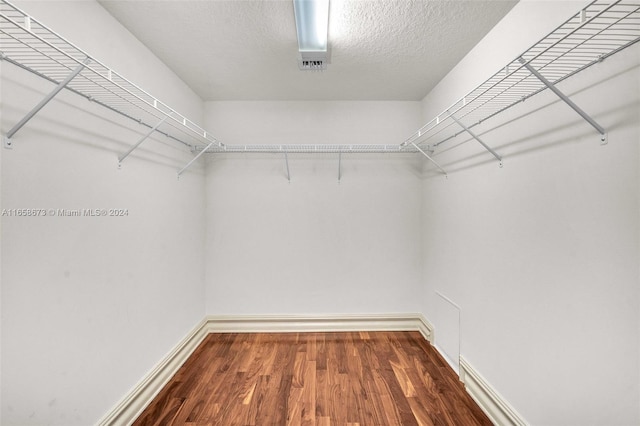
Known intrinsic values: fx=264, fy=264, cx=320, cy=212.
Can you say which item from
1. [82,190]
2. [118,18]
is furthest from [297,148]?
[82,190]

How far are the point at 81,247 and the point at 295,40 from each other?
1641mm

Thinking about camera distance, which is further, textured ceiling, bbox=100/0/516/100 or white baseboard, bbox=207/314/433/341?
white baseboard, bbox=207/314/433/341

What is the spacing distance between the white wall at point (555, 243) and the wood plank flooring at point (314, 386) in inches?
14.5

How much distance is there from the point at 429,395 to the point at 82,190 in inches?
91.3

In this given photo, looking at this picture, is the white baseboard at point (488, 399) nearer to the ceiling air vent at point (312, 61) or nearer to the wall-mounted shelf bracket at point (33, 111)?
the ceiling air vent at point (312, 61)

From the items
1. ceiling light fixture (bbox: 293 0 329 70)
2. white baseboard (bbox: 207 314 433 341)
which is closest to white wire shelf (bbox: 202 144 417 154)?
ceiling light fixture (bbox: 293 0 329 70)

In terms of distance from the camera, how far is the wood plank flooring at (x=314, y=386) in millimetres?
1560

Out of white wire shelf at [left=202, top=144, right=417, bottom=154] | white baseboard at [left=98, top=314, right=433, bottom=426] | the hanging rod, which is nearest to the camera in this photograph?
the hanging rod

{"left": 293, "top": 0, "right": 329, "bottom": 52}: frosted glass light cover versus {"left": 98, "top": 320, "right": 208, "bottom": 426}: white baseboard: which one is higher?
{"left": 293, "top": 0, "right": 329, "bottom": 52}: frosted glass light cover

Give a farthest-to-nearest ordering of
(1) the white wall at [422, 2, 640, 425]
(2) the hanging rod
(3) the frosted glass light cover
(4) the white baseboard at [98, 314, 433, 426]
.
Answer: (4) the white baseboard at [98, 314, 433, 426] < (3) the frosted glass light cover < (1) the white wall at [422, 2, 640, 425] < (2) the hanging rod

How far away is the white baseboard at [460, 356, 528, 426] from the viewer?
1400 mm

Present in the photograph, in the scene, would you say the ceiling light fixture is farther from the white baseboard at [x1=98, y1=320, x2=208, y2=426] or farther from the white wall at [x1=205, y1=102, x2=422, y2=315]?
the white baseboard at [x1=98, y1=320, x2=208, y2=426]

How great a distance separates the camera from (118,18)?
1.47m

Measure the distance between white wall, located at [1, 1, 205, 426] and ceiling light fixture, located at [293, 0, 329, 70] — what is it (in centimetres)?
103
